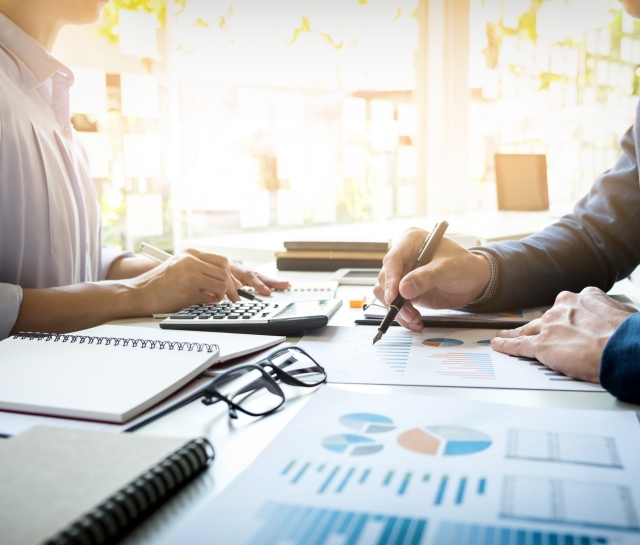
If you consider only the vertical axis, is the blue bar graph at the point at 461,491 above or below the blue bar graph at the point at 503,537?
above

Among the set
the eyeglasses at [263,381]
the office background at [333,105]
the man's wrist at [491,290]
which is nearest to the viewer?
the eyeglasses at [263,381]

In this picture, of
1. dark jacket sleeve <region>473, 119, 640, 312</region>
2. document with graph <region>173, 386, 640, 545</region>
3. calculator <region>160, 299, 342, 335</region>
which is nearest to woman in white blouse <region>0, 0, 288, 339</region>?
calculator <region>160, 299, 342, 335</region>

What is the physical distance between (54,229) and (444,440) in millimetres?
1072

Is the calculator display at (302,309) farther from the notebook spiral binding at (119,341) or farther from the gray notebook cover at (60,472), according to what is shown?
the gray notebook cover at (60,472)

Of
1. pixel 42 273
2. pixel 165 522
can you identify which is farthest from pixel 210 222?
pixel 165 522

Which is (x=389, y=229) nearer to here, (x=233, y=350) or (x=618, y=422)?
(x=233, y=350)

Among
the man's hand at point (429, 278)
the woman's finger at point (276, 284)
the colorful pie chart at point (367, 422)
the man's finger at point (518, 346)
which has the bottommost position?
the colorful pie chart at point (367, 422)

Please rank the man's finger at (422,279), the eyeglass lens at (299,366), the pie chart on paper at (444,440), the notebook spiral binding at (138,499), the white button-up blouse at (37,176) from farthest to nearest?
the white button-up blouse at (37,176) < the man's finger at (422,279) < the eyeglass lens at (299,366) < the pie chart on paper at (444,440) < the notebook spiral binding at (138,499)

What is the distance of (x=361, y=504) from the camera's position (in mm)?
405

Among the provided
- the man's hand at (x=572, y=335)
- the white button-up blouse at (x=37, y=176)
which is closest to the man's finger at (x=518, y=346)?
the man's hand at (x=572, y=335)

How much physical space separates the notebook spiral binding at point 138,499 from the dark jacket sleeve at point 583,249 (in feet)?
2.30

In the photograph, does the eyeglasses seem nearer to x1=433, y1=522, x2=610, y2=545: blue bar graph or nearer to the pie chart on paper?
the pie chart on paper

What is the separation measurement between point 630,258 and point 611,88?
7.60 feet

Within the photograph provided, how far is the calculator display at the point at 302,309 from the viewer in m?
0.92
